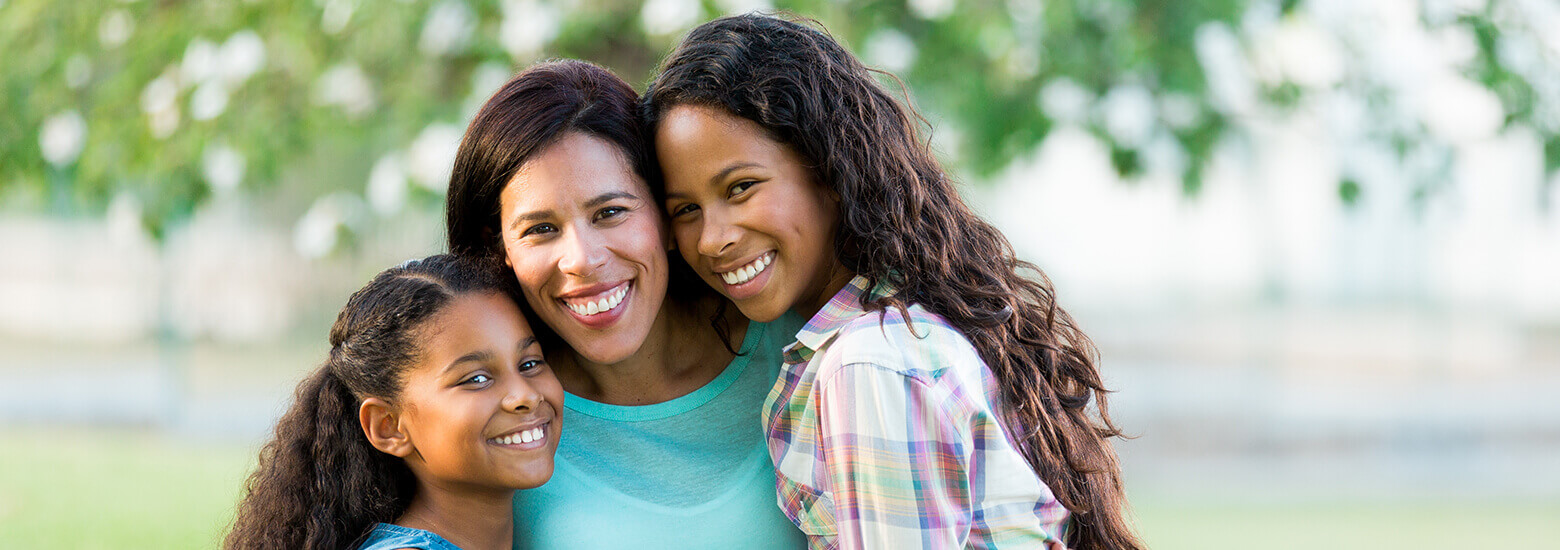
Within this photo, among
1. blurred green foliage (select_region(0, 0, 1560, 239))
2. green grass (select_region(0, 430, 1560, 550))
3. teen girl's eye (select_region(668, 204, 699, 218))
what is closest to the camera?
teen girl's eye (select_region(668, 204, 699, 218))

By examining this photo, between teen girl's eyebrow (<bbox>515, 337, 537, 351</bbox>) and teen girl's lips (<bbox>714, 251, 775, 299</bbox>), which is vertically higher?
teen girl's lips (<bbox>714, 251, 775, 299</bbox>)

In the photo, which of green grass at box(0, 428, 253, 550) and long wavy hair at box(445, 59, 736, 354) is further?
green grass at box(0, 428, 253, 550)

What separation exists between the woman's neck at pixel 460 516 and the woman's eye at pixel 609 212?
588 millimetres

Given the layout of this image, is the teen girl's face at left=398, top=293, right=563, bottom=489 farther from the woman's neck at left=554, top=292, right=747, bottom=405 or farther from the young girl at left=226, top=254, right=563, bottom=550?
the woman's neck at left=554, top=292, right=747, bottom=405

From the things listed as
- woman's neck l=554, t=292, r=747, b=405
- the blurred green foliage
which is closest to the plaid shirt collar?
woman's neck l=554, t=292, r=747, b=405

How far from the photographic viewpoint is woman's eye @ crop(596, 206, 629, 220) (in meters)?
2.51

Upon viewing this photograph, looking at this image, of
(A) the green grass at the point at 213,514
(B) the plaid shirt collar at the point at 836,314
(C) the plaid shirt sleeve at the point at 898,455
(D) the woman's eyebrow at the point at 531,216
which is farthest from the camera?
(A) the green grass at the point at 213,514

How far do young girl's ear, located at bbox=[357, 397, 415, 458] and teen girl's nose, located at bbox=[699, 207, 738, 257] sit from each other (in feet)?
2.23

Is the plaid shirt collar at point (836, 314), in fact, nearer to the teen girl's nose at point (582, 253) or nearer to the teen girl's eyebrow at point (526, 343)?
the teen girl's nose at point (582, 253)

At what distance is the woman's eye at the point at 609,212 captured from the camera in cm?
251

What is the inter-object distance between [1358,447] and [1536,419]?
1.37 metres

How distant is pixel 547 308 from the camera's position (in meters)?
2.56

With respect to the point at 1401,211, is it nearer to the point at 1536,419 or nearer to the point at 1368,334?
the point at 1368,334

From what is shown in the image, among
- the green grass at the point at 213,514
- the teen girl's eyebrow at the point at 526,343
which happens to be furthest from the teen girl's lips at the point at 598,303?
the green grass at the point at 213,514
